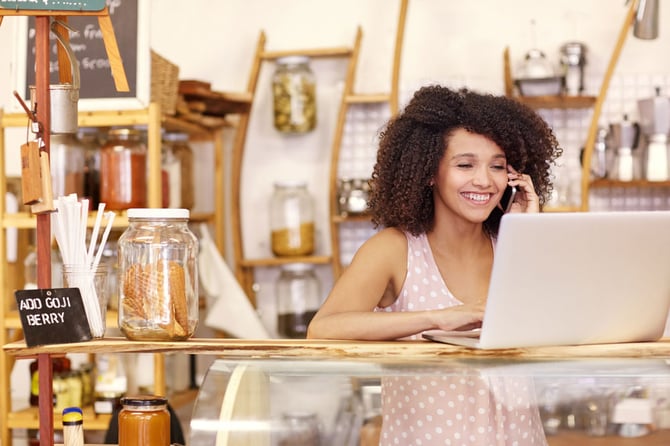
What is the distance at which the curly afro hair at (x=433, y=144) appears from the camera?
188 cm

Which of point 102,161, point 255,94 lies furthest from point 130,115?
point 255,94

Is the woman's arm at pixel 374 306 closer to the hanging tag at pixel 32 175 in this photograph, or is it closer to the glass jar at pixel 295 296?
the hanging tag at pixel 32 175

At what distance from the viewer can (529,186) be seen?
189cm

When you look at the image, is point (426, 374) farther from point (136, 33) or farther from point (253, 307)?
point (253, 307)

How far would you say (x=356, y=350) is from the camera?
53.1 inches

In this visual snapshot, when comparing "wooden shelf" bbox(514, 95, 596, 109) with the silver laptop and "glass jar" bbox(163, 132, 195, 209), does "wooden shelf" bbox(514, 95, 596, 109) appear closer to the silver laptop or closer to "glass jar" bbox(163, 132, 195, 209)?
"glass jar" bbox(163, 132, 195, 209)

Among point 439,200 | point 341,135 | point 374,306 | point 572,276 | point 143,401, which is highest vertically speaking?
point 341,135

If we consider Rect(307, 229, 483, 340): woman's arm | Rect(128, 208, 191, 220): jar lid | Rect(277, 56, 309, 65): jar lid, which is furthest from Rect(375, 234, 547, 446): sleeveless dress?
Rect(277, 56, 309, 65): jar lid

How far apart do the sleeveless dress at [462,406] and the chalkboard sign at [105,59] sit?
6.14ft

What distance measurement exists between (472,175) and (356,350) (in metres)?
0.62

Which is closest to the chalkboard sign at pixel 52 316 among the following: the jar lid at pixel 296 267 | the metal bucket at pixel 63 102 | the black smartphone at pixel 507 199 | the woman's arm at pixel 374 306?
the metal bucket at pixel 63 102

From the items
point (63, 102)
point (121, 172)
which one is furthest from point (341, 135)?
point (63, 102)

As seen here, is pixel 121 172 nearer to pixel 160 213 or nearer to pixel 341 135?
pixel 341 135

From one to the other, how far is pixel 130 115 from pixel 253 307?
3.89 feet
